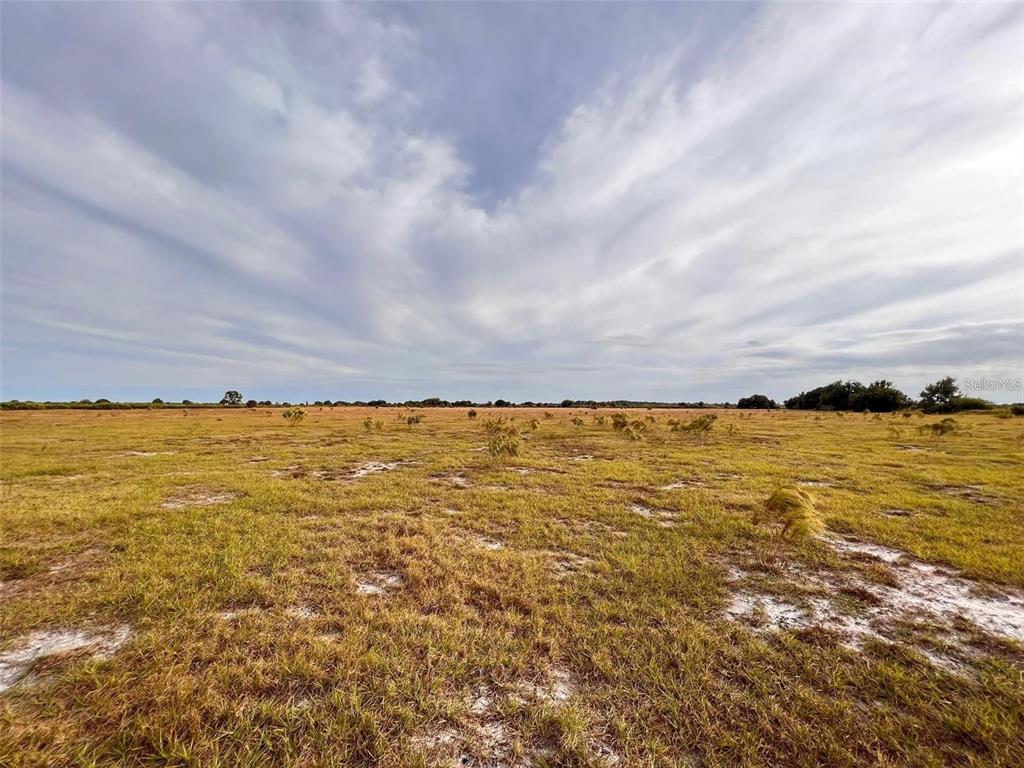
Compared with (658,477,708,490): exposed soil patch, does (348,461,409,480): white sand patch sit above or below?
above

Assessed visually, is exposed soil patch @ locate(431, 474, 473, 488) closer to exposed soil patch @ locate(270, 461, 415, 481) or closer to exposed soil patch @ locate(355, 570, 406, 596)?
exposed soil patch @ locate(270, 461, 415, 481)

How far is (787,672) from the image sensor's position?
3.67 metres

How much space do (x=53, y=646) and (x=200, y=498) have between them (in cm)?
623

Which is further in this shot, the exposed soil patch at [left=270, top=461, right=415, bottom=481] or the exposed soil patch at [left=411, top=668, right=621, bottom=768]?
the exposed soil patch at [left=270, top=461, right=415, bottom=481]

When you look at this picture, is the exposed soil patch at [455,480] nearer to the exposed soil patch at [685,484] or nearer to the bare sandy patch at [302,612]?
the exposed soil patch at [685,484]

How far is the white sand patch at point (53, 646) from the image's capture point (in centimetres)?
366

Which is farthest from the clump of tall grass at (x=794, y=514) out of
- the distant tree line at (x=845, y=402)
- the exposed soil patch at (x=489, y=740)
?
the distant tree line at (x=845, y=402)

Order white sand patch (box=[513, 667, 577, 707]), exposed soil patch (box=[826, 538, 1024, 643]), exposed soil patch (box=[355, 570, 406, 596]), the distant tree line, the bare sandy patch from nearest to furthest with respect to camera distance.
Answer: white sand patch (box=[513, 667, 577, 707]), the bare sandy patch, exposed soil patch (box=[826, 538, 1024, 643]), exposed soil patch (box=[355, 570, 406, 596]), the distant tree line

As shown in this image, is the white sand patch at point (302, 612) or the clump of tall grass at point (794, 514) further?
the clump of tall grass at point (794, 514)

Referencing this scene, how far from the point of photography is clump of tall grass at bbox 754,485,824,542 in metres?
6.14

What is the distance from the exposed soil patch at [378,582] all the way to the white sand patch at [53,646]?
2.32 meters

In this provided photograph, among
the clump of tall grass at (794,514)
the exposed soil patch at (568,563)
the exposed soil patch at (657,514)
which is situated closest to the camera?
the exposed soil patch at (568,563)

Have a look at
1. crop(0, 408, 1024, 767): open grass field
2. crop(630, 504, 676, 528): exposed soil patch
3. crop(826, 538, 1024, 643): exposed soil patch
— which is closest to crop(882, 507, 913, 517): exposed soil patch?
crop(0, 408, 1024, 767): open grass field

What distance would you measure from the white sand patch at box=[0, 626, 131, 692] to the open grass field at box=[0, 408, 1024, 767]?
0.03 meters
